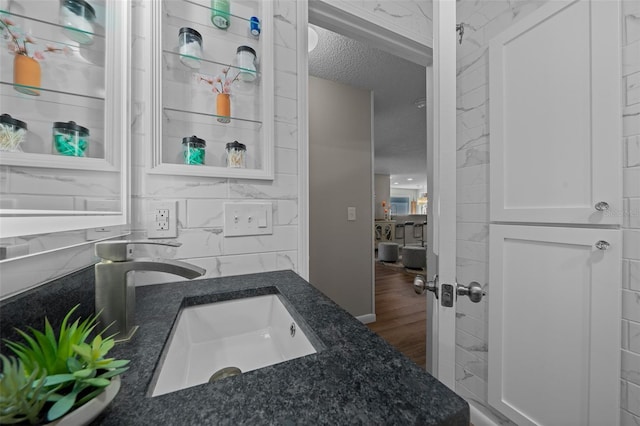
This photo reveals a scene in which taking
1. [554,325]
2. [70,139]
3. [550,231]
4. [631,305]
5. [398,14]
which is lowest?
[554,325]

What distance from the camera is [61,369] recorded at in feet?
0.82

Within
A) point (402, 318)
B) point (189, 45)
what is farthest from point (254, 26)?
point (402, 318)

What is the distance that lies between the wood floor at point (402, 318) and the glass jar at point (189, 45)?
90.2 inches

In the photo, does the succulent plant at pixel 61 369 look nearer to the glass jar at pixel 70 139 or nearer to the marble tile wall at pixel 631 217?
the glass jar at pixel 70 139

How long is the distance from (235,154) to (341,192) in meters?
1.64

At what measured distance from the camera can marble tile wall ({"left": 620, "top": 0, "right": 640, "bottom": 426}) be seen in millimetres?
805

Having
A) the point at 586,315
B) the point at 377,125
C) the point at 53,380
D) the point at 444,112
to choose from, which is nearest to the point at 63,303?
the point at 53,380

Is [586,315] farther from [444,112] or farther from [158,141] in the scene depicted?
[158,141]

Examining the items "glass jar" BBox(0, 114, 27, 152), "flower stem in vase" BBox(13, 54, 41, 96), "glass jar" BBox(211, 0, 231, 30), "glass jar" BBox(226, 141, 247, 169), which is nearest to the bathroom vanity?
"glass jar" BBox(0, 114, 27, 152)

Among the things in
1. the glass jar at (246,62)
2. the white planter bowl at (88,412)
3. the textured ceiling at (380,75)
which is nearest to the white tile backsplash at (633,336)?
the white planter bowl at (88,412)

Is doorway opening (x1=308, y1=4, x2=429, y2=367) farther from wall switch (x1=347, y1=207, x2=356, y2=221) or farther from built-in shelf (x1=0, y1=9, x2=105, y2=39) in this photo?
built-in shelf (x1=0, y1=9, x2=105, y2=39)

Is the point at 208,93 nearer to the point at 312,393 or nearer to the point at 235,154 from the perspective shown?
the point at 235,154

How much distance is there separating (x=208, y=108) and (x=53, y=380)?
929mm

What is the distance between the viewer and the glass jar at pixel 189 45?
2.81 feet
